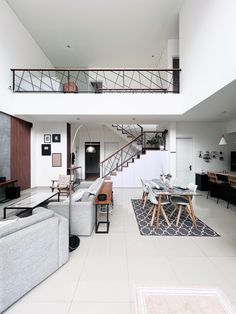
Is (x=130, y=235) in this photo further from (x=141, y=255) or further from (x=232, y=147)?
(x=232, y=147)

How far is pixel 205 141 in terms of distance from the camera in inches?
313

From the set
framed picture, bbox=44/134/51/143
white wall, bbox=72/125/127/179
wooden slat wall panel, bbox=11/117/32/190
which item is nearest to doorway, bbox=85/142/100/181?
white wall, bbox=72/125/127/179

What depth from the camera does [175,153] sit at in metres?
7.73

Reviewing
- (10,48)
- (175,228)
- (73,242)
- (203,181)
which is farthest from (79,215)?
(10,48)

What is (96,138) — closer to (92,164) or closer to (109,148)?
(109,148)

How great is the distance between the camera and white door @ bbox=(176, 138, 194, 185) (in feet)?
26.1

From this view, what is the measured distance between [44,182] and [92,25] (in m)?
6.50

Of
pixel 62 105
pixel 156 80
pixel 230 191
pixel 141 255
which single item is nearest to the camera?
pixel 141 255

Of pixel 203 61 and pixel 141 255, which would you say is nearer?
pixel 141 255

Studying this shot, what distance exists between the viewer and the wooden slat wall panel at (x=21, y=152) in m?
6.24

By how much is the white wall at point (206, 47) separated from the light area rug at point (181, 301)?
3.43m

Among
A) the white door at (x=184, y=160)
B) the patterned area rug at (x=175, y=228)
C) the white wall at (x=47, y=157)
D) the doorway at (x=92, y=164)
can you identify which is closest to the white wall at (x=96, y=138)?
the doorway at (x=92, y=164)

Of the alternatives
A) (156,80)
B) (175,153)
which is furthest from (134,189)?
(156,80)

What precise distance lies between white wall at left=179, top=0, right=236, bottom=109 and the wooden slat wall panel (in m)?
5.88
